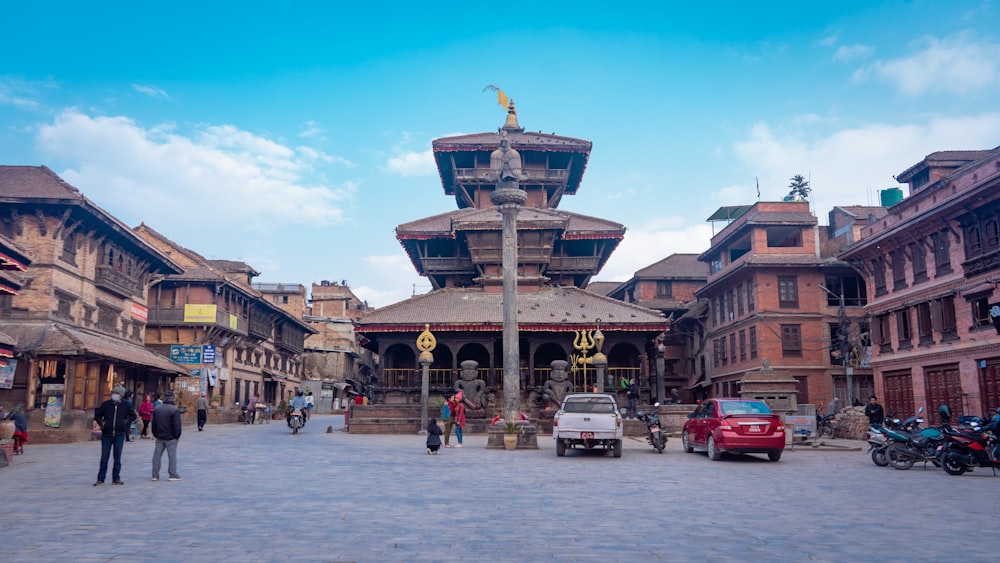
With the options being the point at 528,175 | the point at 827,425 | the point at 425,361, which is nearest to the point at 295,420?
the point at 425,361

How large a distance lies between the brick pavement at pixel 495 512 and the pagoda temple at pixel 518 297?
1591cm

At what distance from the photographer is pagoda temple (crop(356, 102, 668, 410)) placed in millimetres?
34531

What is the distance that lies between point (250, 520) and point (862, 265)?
34977 mm

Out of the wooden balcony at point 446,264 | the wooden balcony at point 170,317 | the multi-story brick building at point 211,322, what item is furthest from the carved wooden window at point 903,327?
the wooden balcony at point 170,317

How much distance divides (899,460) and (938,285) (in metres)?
16.0

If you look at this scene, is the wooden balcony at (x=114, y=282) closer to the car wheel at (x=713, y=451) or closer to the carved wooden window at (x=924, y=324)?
the car wheel at (x=713, y=451)

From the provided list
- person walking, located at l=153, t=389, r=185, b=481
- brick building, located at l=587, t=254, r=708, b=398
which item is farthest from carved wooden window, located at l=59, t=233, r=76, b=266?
brick building, located at l=587, t=254, r=708, b=398

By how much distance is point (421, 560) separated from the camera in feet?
23.8

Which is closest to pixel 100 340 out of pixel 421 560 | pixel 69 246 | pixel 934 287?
pixel 69 246

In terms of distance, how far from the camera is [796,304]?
142 feet

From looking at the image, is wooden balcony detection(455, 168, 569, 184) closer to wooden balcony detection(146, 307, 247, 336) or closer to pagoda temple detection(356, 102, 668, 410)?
pagoda temple detection(356, 102, 668, 410)

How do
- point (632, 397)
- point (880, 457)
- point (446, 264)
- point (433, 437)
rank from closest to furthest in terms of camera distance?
point (880, 457) < point (433, 437) < point (632, 397) < point (446, 264)

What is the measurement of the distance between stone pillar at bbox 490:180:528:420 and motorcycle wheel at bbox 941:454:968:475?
12.4 m

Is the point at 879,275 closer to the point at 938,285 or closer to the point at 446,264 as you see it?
the point at 938,285
